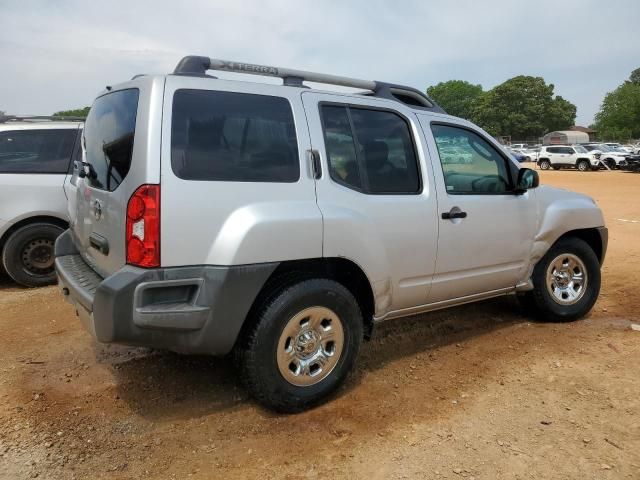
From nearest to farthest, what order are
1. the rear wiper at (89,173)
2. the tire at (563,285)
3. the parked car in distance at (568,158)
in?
the rear wiper at (89,173) → the tire at (563,285) → the parked car in distance at (568,158)

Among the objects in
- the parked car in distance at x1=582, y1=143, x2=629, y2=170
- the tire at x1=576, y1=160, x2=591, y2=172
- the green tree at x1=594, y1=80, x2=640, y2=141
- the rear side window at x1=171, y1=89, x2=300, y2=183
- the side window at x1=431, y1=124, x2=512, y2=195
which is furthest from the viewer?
the green tree at x1=594, y1=80, x2=640, y2=141

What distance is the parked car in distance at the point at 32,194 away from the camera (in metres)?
5.74

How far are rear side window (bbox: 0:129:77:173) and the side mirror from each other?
484cm

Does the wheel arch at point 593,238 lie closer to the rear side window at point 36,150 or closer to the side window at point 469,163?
the side window at point 469,163

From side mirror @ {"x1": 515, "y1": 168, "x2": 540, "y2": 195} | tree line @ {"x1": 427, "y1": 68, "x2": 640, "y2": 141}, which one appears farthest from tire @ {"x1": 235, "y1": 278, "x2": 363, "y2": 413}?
tree line @ {"x1": 427, "y1": 68, "x2": 640, "y2": 141}

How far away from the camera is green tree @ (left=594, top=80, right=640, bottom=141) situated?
69438 millimetres

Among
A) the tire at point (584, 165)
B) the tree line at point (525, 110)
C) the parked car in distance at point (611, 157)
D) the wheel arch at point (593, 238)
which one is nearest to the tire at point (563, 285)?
the wheel arch at point (593, 238)

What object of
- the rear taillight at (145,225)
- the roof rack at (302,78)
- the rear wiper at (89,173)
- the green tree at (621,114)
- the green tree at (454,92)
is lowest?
the rear taillight at (145,225)

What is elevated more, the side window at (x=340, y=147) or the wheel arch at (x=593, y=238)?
the side window at (x=340, y=147)

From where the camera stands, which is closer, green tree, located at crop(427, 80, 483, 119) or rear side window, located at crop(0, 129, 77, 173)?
rear side window, located at crop(0, 129, 77, 173)

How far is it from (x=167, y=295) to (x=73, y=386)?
137cm

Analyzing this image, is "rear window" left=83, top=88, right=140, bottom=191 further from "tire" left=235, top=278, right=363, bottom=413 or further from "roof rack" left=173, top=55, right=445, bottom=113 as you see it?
"tire" left=235, top=278, right=363, bottom=413

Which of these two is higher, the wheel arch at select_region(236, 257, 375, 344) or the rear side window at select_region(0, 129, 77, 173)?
the rear side window at select_region(0, 129, 77, 173)

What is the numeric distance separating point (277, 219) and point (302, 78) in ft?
3.50
